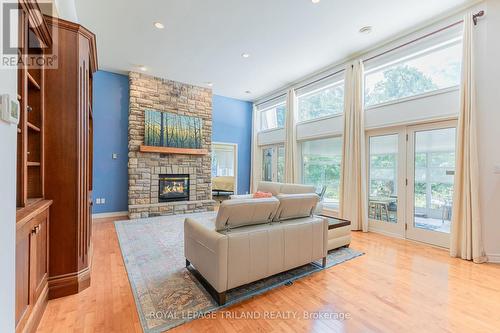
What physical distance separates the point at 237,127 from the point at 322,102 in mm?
3063

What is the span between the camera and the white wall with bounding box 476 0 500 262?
303 centimetres

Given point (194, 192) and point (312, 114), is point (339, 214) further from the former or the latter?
point (194, 192)

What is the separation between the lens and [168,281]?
244 cm

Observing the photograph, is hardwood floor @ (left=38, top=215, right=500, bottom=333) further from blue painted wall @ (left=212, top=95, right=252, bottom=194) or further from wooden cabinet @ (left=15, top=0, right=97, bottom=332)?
blue painted wall @ (left=212, top=95, right=252, bottom=194)

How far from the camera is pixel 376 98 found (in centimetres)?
445

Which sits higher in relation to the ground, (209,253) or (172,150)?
(172,150)

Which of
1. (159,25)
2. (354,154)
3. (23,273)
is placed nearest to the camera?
(23,273)

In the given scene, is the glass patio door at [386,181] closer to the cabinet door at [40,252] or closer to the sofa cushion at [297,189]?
the sofa cushion at [297,189]

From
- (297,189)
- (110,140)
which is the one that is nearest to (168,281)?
(297,189)

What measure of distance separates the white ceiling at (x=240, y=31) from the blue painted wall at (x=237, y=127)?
6.26 feet

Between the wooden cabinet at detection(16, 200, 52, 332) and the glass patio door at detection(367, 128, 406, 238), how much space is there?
483cm

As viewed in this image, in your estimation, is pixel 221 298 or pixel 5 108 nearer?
pixel 5 108

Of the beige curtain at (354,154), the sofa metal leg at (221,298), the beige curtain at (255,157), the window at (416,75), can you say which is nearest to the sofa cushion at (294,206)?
the sofa metal leg at (221,298)

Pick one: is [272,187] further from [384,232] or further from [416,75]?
[416,75]
